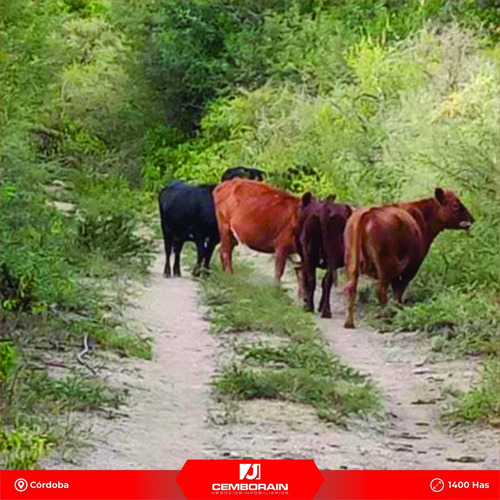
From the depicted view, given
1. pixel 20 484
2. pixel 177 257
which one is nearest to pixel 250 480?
pixel 20 484

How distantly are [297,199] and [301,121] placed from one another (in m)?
5.91

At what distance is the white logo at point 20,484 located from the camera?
5.12 meters

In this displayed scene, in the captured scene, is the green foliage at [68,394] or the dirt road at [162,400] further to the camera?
the green foliage at [68,394]

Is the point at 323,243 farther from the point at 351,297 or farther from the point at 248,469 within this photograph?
the point at 248,469

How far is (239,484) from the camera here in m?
5.07

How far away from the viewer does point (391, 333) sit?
1063 cm


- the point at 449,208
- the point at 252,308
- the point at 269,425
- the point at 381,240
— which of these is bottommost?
the point at 252,308

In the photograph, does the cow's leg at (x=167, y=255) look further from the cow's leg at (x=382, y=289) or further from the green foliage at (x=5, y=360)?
the green foliage at (x=5, y=360)

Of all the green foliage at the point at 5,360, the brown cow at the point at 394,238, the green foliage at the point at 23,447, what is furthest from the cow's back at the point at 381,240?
the green foliage at the point at 23,447

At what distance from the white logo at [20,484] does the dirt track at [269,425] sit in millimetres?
721

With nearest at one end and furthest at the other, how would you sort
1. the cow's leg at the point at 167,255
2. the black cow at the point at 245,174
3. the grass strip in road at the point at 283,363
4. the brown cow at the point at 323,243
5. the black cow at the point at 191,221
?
1. the grass strip in road at the point at 283,363
2. the brown cow at the point at 323,243
3. the cow's leg at the point at 167,255
4. the black cow at the point at 191,221
5. the black cow at the point at 245,174

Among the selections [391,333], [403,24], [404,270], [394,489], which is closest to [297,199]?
[404,270]

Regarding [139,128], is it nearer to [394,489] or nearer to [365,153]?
[365,153]

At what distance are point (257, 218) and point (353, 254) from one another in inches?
101
